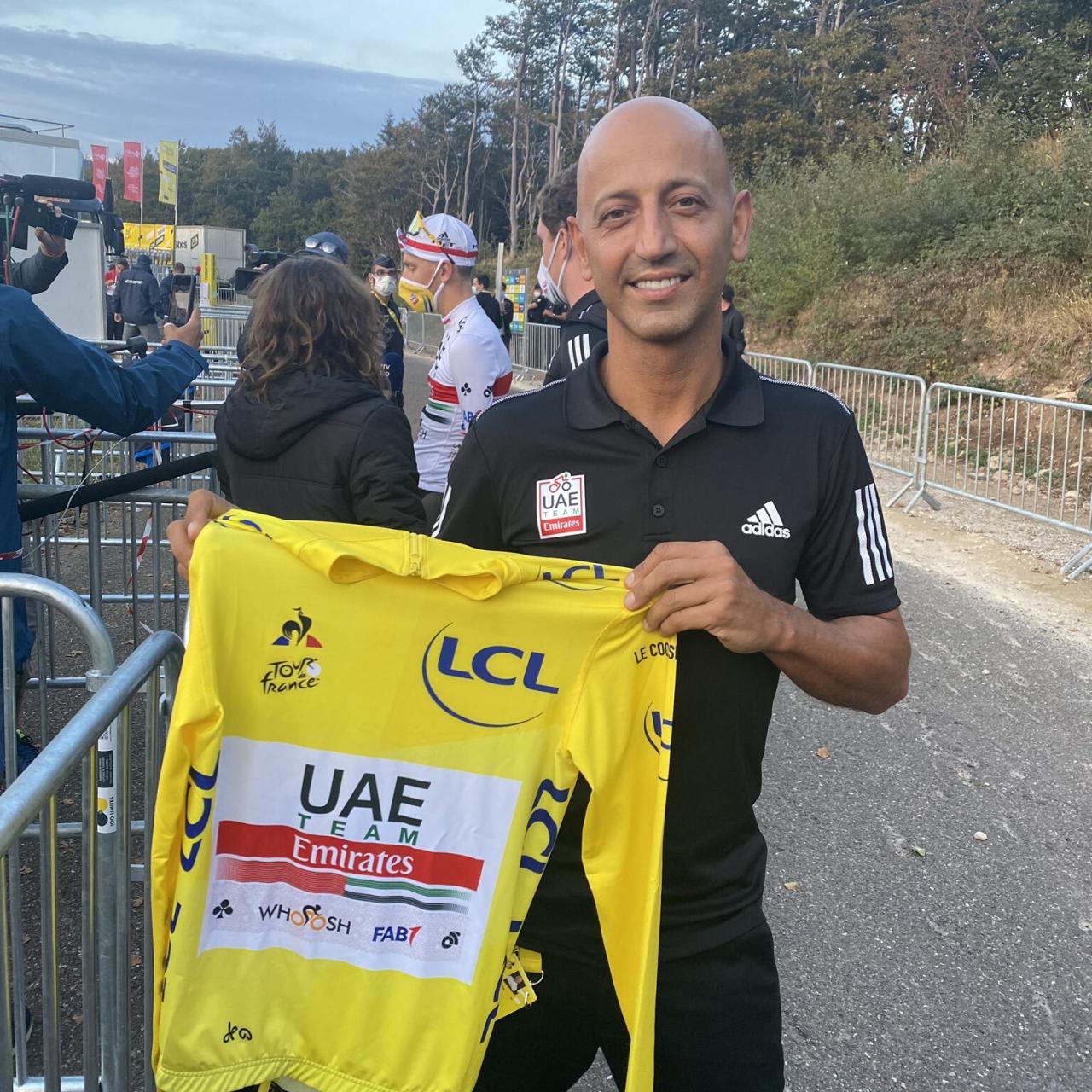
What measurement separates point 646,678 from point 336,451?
2297 millimetres

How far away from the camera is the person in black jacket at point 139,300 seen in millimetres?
19453

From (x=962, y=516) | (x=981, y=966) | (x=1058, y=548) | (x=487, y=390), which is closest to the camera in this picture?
(x=981, y=966)

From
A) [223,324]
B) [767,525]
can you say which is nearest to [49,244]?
[767,525]

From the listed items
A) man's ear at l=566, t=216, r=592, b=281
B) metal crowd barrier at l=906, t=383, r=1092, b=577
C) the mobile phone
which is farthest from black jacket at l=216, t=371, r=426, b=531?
metal crowd barrier at l=906, t=383, r=1092, b=577

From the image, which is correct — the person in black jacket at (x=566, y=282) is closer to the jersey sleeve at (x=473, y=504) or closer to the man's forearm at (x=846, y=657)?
the jersey sleeve at (x=473, y=504)

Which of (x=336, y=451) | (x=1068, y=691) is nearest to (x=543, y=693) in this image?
(x=336, y=451)

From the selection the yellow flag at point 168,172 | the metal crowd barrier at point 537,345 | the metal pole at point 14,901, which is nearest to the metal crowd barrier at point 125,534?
the metal pole at point 14,901

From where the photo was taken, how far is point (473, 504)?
2.12 metres

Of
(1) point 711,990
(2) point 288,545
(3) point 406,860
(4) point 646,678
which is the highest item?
(2) point 288,545

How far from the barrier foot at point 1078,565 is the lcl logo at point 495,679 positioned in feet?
27.1

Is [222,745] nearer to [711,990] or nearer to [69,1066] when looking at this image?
[711,990]

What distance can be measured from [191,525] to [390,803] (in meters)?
0.60

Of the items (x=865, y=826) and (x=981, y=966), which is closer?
(x=981, y=966)

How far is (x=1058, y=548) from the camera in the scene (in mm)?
10031
